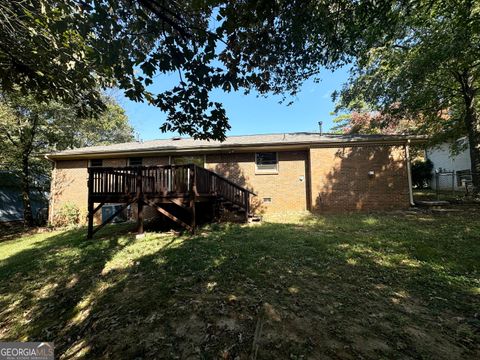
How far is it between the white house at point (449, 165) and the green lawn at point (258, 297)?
11393 millimetres

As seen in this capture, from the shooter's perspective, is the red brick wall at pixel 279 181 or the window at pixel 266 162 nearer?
the red brick wall at pixel 279 181

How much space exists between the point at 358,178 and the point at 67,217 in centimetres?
1419

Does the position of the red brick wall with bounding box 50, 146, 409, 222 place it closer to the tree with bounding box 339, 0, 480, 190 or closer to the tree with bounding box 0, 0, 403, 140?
the tree with bounding box 339, 0, 480, 190

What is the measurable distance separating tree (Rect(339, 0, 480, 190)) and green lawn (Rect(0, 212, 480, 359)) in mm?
5619

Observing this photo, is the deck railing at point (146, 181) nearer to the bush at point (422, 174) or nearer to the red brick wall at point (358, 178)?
the red brick wall at point (358, 178)

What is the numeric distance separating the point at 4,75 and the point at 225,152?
8.23 m

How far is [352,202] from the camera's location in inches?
424

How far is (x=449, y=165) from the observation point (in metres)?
17.4

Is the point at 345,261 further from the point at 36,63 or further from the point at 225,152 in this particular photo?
the point at 225,152

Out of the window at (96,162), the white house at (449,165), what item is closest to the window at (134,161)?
the window at (96,162)

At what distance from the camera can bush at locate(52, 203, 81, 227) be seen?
1249cm

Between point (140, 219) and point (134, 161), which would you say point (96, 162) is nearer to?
point (134, 161)

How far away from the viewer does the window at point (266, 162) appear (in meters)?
11.8

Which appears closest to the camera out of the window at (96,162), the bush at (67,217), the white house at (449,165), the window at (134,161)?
the bush at (67,217)
